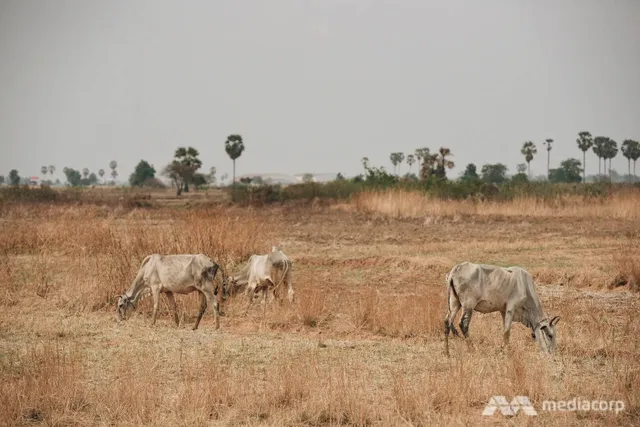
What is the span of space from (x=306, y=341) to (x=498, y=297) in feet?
9.32

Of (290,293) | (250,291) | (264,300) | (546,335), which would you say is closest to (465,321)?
(546,335)

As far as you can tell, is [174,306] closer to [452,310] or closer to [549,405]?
[452,310]

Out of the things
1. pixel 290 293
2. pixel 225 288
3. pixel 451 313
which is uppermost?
pixel 451 313

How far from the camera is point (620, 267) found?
16.8 metres

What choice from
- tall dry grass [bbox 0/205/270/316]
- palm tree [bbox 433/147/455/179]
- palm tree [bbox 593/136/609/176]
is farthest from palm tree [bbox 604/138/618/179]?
tall dry grass [bbox 0/205/270/316]

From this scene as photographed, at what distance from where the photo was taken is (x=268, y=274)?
14.8 m

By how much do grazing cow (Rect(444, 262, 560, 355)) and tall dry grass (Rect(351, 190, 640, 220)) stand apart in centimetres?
2232

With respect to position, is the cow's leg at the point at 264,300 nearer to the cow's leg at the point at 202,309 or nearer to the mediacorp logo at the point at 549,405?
the cow's leg at the point at 202,309

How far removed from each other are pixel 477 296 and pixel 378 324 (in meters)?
2.15

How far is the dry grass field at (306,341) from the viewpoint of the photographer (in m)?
8.27

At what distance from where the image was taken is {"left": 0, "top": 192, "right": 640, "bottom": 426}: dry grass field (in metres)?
8.27

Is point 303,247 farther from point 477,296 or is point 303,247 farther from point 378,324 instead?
point 477,296

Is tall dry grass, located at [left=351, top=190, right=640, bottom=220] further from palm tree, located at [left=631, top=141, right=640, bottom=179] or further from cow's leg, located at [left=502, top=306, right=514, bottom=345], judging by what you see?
palm tree, located at [left=631, top=141, right=640, bottom=179]

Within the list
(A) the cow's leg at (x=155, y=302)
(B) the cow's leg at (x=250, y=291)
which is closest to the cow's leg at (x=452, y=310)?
(A) the cow's leg at (x=155, y=302)
